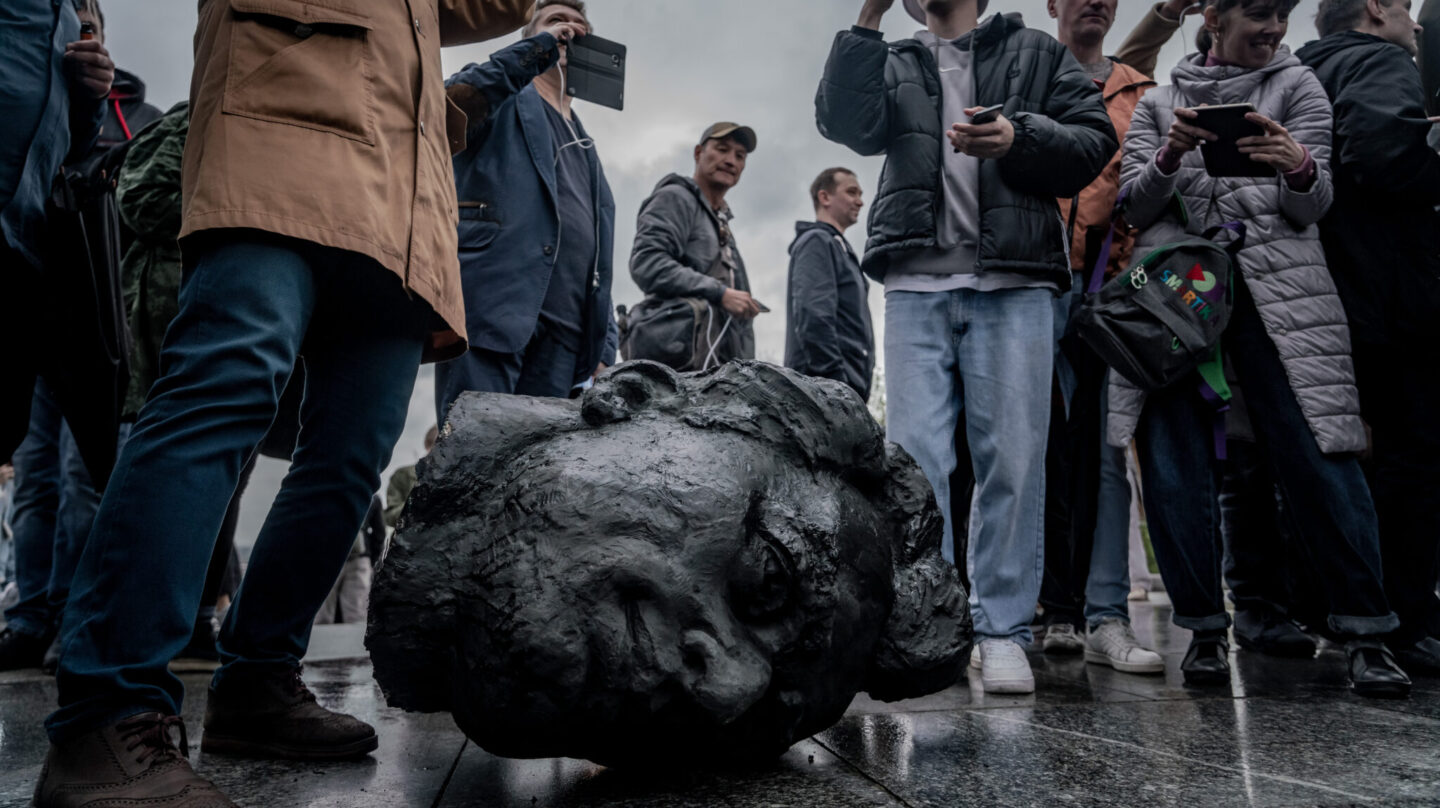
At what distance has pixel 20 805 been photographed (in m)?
1.71

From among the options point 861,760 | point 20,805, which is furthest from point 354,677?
point 861,760

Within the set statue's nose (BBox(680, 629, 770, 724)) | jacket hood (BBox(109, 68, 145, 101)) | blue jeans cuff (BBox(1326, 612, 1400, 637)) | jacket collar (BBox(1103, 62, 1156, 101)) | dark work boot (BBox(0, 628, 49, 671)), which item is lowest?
dark work boot (BBox(0, 628, 49, 671))

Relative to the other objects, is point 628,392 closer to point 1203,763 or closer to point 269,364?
point 269,364

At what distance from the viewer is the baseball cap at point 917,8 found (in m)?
3.89

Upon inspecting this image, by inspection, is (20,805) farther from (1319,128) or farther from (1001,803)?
(1319,128)

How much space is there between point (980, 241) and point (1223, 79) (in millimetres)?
1255

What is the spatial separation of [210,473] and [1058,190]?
2796 millimetres

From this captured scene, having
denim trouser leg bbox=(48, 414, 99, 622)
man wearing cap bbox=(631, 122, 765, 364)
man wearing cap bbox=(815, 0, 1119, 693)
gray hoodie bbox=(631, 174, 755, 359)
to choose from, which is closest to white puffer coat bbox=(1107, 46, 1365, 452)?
man wearing cap bbox=(815, 0, 1119, 693)

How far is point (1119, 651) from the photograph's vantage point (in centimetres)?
344

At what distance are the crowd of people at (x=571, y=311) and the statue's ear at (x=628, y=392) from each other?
0.52 metres

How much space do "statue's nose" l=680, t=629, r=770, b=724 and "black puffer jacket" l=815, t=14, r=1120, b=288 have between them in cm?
200

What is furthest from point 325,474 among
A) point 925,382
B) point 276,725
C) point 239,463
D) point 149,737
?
point 925,382

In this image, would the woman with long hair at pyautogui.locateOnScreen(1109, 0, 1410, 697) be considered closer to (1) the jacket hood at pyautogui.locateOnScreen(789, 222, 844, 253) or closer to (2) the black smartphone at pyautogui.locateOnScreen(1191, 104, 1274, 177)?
(2) the black smartphone at pyautogui.locateOnScreen(1191, 104, 1274, 177)

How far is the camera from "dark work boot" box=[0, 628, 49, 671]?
12.0ft
